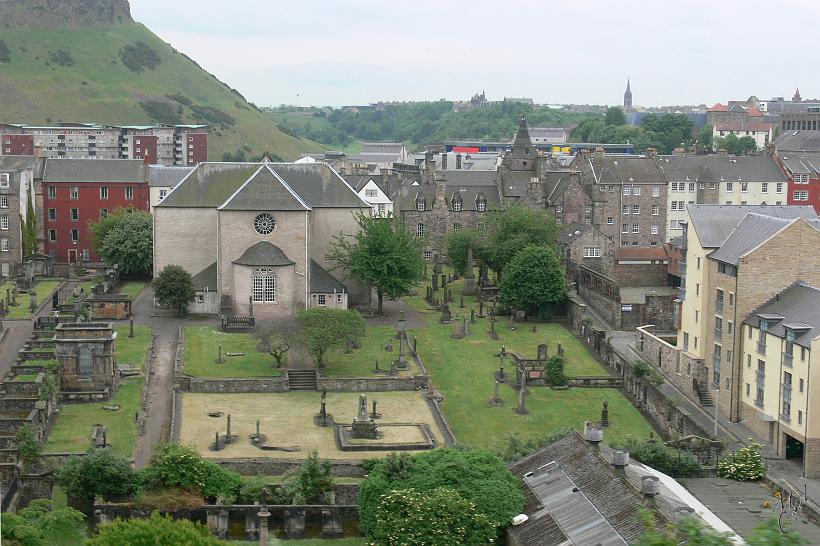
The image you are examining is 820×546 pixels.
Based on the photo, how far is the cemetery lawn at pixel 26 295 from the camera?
235ft

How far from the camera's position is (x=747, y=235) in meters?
53.6

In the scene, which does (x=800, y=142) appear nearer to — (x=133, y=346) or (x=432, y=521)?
(x=133, y=346)

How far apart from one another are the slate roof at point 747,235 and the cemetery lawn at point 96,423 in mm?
27071

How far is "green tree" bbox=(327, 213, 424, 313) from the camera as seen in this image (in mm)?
70750

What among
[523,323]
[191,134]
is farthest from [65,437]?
[191,134]

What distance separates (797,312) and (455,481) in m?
20.5

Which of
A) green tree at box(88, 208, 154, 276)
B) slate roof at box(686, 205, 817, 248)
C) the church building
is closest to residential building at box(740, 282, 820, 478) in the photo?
slate roof at box(686, 205, 817, 248)

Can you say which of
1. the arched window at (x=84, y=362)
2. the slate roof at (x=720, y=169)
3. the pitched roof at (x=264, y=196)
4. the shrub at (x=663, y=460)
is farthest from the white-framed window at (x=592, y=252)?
the shrub at (x=663, y=460)

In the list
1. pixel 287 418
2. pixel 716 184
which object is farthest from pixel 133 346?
pixel 716 184

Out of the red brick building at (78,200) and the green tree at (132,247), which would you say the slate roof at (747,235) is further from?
the red brick building at (78,200)

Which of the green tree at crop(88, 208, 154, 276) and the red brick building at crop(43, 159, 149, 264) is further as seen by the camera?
the red brick building at crop(43, 159, 149, 264)

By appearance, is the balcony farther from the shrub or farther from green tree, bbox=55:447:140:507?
green tree, bbox=55:447:140:507

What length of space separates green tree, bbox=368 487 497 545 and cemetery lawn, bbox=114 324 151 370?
27303 millimetres

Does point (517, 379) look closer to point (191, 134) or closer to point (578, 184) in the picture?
point (578, 184)
